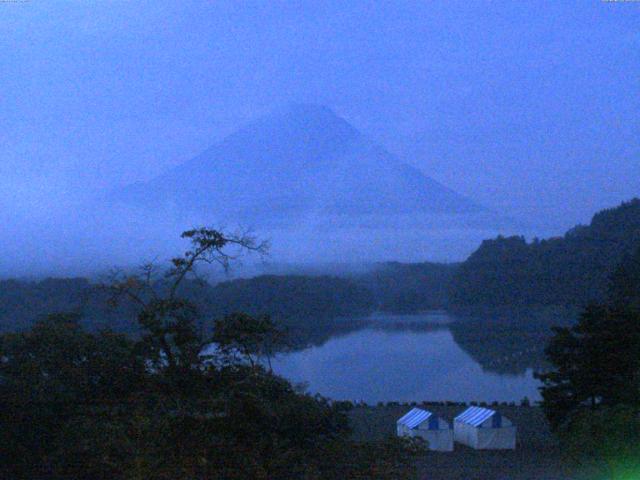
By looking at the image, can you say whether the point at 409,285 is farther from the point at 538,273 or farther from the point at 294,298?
the point at 294,298

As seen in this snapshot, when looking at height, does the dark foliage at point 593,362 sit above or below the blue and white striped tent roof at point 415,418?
above

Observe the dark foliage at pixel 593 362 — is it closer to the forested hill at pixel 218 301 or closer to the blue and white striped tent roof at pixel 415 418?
the blue and white striped tent roof at pixel 415 418

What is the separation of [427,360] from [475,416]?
12.6ft

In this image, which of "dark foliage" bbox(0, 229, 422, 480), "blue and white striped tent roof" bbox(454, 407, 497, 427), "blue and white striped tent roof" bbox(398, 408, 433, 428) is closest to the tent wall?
"blue and white striped tent roof" bbox(454, 407, 497, 427)

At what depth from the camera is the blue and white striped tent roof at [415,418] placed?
46.1 feet

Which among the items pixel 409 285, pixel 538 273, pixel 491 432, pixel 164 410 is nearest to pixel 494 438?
pixel 491 432

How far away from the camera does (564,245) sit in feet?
97.1

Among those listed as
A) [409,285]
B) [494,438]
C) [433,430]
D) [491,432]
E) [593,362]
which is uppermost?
[409,285]

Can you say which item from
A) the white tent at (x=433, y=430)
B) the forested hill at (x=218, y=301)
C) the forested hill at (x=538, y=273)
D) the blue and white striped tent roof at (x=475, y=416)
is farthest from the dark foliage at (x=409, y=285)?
the white tent at (x=433, y=430)

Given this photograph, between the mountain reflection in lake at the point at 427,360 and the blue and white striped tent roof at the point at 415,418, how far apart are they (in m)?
1.00

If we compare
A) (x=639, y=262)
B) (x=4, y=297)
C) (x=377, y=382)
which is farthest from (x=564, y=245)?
(x=4, y=297)

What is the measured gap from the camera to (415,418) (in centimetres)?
1449

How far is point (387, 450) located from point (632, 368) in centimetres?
783

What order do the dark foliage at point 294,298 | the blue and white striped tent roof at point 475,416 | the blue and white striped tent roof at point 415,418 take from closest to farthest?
the dark foliage at point 294,298 → the blue and white striped tent roof at point 415,418 → the blue and white striped tent roof at point 475,416
